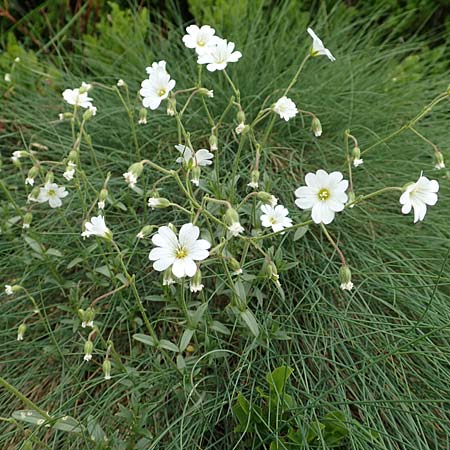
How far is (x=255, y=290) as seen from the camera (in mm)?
1939

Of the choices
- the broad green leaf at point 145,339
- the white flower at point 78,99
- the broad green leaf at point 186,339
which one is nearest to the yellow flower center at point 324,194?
the broad green leaf at point 186,339

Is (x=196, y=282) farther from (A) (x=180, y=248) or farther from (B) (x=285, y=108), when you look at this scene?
(B) (x=285, y=108)

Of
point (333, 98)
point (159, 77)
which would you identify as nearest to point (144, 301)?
point (159, 77)

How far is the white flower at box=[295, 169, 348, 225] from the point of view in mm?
1535

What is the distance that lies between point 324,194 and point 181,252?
15.7 inches

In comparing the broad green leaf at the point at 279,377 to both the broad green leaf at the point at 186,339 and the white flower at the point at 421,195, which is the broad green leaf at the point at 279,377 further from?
the white flower at the point at 421,195

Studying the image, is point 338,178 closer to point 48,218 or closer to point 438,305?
point 438,305

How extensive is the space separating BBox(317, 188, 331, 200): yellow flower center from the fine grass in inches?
14.0

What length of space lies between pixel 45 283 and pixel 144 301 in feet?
1.29

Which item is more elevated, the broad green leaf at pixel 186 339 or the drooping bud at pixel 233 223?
the drooping bud at pixel 233 223

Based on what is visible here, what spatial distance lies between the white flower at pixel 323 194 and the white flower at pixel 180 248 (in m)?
0.28

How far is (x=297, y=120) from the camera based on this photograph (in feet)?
9.32

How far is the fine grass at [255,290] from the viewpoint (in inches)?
73.2

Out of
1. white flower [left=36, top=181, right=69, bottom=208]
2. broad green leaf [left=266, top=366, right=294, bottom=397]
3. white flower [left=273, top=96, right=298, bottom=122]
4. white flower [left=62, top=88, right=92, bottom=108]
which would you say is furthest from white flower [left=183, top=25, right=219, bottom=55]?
→ broad green leaf [left=266, top=366, right=294, bottom=397]
